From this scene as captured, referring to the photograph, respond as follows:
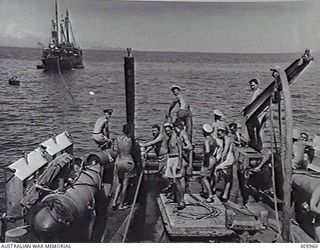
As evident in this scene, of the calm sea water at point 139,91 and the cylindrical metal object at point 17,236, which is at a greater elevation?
the calm sea water at point 139,91

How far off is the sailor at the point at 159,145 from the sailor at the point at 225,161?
0.15 meters

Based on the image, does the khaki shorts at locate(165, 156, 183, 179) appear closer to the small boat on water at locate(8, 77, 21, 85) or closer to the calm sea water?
the calm sea water

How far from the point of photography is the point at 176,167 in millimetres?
1371

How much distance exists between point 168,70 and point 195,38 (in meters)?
0.12

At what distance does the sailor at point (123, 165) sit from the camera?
53.9 inches

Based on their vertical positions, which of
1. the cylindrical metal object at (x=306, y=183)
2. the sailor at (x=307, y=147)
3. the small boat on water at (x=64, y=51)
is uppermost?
the small boat on water at (x=64, y=51)

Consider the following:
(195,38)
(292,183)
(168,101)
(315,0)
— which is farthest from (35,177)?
(315,0)

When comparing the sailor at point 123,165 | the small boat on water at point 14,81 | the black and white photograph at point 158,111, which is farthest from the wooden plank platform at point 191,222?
the small boat on water at point 14,81

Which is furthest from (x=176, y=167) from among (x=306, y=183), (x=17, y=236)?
(x=17, y=236)

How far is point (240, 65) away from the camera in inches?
53.6

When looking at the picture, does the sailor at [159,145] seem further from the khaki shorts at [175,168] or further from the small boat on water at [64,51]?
the small boat on water at [64,51]

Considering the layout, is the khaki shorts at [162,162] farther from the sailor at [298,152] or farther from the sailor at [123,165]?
the sailor at [298,152]

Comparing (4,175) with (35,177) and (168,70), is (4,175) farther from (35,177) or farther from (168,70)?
(168,70)

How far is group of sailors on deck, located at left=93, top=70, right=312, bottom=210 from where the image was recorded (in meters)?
1.36
